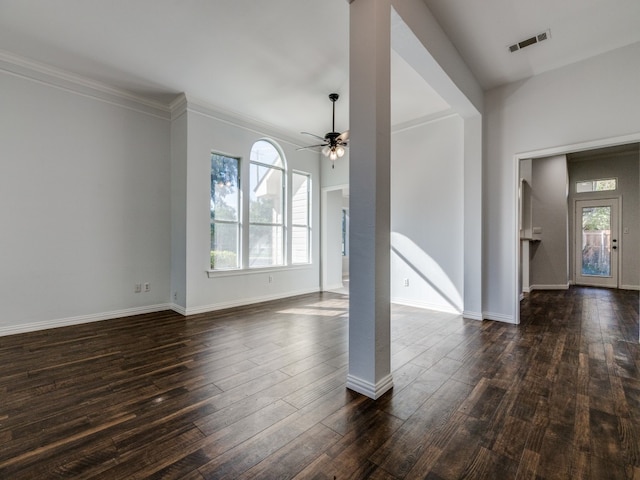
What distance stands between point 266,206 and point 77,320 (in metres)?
3.23

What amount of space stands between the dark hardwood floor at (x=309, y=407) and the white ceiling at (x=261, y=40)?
3215mm

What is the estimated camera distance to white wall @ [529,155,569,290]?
685cm

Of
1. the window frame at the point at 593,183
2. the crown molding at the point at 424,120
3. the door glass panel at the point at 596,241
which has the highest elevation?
the crown molding at the point at 424,120

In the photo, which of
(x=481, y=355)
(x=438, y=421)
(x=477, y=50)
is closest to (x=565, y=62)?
(x=477, y=50)

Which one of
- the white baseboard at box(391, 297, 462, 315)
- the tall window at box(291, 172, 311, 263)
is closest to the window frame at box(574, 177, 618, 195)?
the white baseboard at box(391, 297, 462, 315)

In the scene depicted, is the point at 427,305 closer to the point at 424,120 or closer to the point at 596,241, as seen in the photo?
the point at 424,120

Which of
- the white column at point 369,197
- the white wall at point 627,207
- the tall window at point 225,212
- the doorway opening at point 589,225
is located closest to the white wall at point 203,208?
the tall window at point 225,212

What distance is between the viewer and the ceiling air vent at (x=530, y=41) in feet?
10.0

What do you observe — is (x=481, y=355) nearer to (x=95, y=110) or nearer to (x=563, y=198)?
(x=95, y=110)

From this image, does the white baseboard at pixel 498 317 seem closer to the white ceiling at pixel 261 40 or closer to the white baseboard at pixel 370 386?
the white baseboard at pixel 370 386

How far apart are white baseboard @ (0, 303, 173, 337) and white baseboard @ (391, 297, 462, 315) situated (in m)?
3.80

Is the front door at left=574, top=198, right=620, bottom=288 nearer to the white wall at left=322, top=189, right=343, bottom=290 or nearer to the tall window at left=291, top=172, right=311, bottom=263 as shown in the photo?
the white wall at left=322, top=189, right=343, bottom=290

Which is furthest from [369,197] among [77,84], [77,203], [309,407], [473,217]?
[77,84]

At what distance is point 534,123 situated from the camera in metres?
3.83
